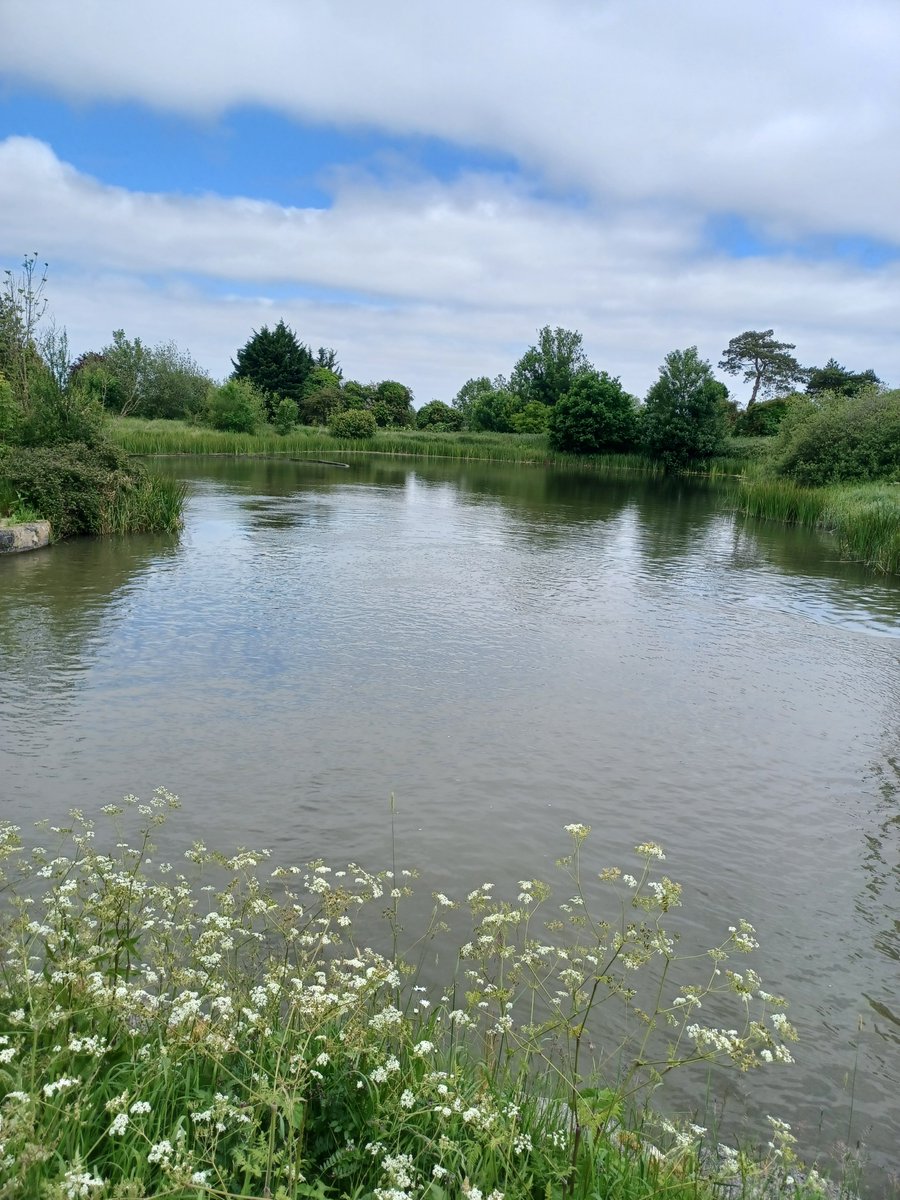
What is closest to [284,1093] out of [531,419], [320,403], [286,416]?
[286,416]

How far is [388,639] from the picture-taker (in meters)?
12.0

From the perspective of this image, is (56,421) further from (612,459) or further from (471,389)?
(471,389)

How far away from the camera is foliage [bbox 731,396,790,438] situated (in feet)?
243

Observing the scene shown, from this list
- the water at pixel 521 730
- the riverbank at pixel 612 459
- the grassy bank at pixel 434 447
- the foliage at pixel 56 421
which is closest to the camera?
the water at pixel 521 730

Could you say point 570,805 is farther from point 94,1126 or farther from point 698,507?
point 698,507

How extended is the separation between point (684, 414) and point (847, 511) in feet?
134

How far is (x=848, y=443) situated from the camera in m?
34.3

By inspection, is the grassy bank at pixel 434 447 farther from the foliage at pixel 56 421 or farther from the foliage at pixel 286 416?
the foliage at pixel 56 421

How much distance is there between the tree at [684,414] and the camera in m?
62.7

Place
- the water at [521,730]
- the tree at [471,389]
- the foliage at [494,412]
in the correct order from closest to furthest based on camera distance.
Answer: the water at [521,730]
the foliage at [494,412]
the tree at [471,389]

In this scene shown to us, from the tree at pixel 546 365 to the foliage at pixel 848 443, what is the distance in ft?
192

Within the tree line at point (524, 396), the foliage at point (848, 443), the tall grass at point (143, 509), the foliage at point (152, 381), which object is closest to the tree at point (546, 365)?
the tree line at point (524, 396)

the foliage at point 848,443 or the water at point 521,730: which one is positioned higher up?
the foliage at point 848,443

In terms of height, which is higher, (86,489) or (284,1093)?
(86,489)
